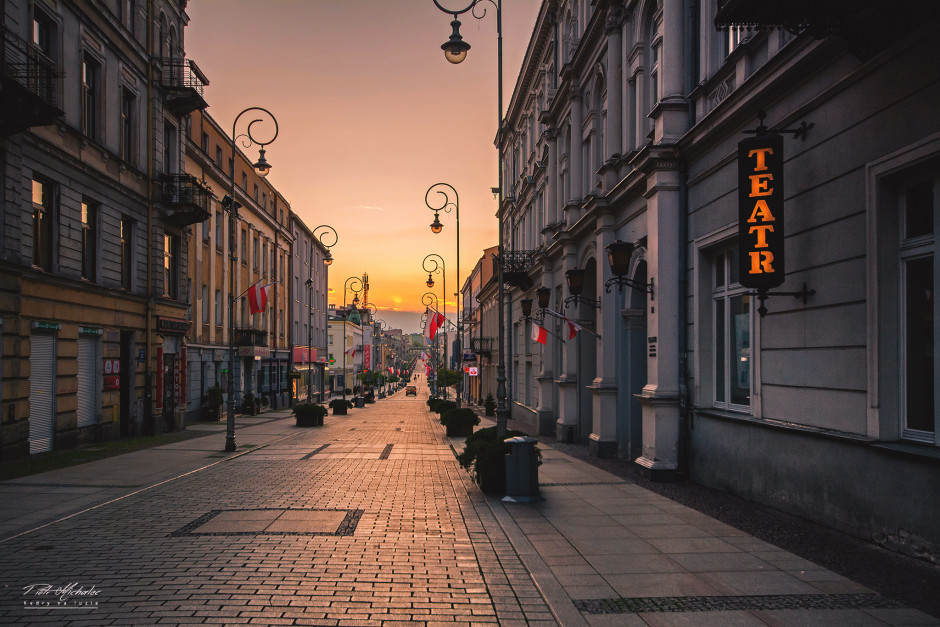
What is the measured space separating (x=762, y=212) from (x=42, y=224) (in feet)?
57.5

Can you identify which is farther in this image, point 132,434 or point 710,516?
point 132,434

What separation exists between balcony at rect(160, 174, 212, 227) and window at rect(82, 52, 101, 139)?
4.43 meters

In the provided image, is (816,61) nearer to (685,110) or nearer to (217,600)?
(685,110)

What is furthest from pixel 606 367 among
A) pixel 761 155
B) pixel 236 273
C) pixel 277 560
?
pixel 236 273

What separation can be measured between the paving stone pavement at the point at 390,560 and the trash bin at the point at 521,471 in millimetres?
246

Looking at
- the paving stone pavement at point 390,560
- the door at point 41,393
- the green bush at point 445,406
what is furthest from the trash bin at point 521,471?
the green bush at point 445,406

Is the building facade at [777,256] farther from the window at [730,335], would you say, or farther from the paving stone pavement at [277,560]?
the paving stone pavement at [277,560]

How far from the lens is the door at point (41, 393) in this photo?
1731 cm

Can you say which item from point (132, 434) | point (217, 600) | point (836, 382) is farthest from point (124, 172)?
point (836, 382)

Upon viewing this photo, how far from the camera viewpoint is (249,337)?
139ft

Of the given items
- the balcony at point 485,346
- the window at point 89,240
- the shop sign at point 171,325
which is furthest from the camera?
the balcony at point 485,346

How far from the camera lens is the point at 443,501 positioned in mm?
11109

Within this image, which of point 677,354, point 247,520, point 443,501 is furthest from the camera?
point 677,354

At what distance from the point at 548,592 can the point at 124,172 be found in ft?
70.0
